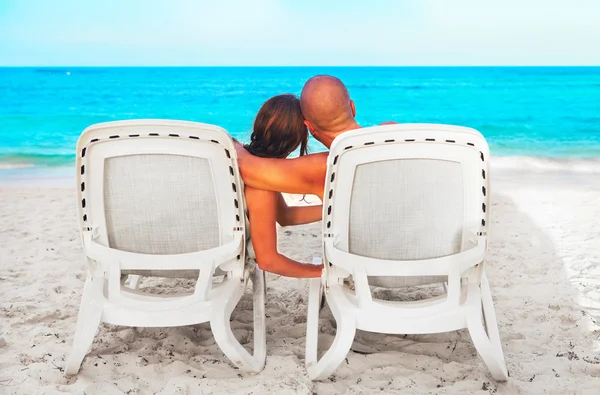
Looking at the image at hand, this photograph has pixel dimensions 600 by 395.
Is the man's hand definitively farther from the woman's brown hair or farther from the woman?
the woman's brown hair

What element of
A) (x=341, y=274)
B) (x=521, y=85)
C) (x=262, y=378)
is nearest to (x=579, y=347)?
(x=341, y=274)

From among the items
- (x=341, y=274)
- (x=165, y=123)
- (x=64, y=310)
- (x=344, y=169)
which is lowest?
(x=64, y=310)

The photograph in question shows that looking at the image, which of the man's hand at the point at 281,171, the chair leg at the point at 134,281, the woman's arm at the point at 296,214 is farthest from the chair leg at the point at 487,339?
the chair leg at the point at 134,281

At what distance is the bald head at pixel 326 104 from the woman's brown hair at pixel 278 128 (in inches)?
5.1

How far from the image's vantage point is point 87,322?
7.90ft

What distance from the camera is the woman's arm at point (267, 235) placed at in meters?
2.56

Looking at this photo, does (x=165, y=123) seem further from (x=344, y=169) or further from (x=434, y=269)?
(x=434, y=269)

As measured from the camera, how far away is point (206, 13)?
4169 centimetres

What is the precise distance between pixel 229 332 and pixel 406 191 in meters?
0.97

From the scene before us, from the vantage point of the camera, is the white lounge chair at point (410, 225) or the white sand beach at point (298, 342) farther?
the white sand beach at point (298, 342)

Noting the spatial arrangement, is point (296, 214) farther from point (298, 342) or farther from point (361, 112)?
point (361, 112)

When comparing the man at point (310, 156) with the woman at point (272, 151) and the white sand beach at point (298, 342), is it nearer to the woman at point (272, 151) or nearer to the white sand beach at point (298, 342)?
the woman at point (272, 151)

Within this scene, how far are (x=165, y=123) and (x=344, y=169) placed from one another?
72 cm

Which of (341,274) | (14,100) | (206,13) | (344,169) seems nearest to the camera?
(344,169)
